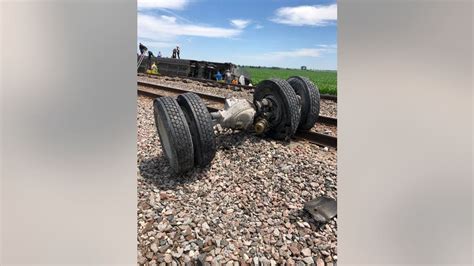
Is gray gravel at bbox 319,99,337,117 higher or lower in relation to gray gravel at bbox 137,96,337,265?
higher

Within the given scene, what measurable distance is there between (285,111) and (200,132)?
1017mm

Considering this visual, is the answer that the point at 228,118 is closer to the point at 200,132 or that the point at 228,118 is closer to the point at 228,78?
the point at 200,132

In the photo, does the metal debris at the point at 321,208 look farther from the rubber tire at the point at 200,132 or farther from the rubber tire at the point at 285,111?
the rubber tire at the point at 285,111

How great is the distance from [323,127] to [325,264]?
2399 millimetres

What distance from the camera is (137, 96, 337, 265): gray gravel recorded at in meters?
1.36

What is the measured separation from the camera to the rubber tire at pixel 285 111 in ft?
8.89

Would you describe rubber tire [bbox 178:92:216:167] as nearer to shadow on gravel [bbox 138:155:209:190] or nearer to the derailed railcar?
shadow on gravel [bbox 138:155:209:190]

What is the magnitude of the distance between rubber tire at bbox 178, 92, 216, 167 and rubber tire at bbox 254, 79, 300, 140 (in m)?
0.88

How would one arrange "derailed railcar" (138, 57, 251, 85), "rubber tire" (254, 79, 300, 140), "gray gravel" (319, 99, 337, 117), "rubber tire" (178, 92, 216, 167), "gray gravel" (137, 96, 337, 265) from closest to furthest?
1. "gray gravel" (137, 96, 337, 265)
2. "rubber tire" (178, 92, 216, 167)
3. "rubber tire" (254, 79, 300, 140)
4. "gray gravel" (319, 99, 337, 117)
5. "derailed railcar" (138, 57, 251, 85)

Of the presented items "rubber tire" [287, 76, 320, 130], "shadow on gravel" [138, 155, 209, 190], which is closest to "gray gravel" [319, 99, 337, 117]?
"rubber tire" [287, 76, 320, 130]

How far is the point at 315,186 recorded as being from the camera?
6.43 feet

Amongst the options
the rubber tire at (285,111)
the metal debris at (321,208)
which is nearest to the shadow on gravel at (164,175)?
the metal debris at (321,208)
